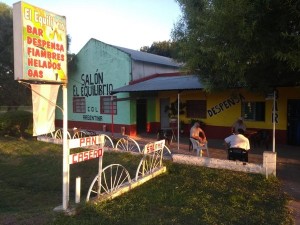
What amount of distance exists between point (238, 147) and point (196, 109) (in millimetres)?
8095

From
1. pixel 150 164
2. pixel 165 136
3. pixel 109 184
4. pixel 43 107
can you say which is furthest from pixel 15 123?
pixel 43 107

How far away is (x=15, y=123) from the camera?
17953mm

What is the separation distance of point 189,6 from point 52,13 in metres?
4.25

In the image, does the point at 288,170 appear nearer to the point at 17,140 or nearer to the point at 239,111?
the point at 239,111

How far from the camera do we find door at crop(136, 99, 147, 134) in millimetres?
19312

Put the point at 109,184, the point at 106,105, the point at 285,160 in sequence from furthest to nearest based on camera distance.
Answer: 1. the point at 106,105
2. the point at 285,160
3. the point at 109,184

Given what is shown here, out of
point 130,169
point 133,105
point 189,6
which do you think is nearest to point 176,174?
point 130,169

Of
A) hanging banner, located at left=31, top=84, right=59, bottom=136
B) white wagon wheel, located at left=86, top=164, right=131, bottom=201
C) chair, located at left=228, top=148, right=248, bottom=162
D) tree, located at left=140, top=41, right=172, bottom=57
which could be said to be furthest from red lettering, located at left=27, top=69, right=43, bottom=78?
tree, located at left=140, top=41, right=172, bottom=57

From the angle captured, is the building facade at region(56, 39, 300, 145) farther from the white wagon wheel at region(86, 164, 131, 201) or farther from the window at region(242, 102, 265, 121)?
the white wagon wheel at region(86, 164, 131, 201)

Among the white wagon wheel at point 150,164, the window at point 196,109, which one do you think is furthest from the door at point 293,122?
the white wagon wheel at point 150,164

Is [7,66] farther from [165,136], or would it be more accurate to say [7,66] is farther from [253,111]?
[253,111]

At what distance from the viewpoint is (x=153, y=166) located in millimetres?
9203

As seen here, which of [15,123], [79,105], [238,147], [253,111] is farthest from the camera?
[79,105]

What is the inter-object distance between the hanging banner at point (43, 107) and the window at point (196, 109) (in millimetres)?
11823
